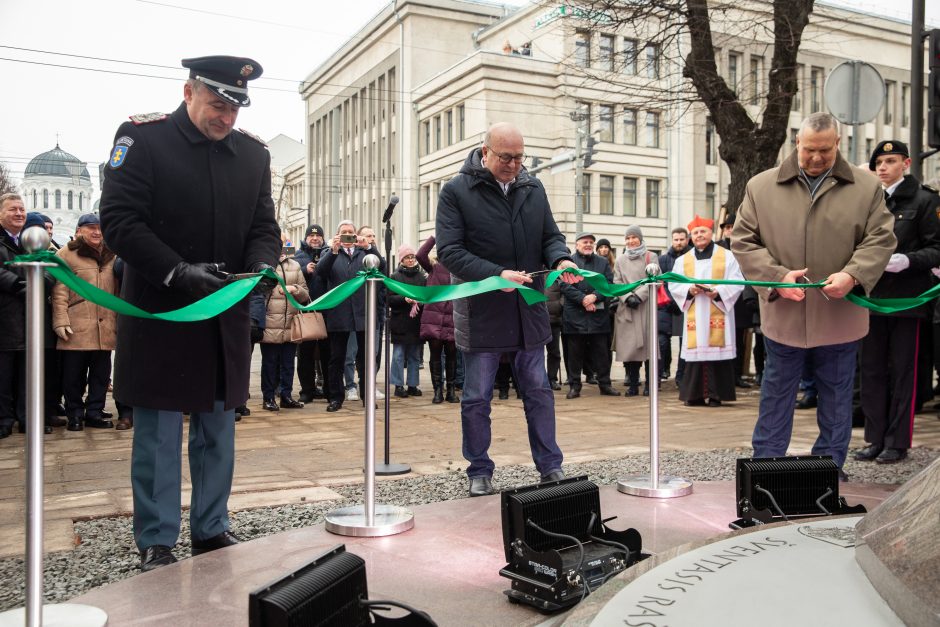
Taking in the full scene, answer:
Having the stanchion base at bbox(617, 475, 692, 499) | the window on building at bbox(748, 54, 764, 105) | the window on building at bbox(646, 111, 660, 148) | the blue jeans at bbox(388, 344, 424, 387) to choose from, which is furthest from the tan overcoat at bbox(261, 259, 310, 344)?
the window on building at bbox(646, 111, 660, 148)

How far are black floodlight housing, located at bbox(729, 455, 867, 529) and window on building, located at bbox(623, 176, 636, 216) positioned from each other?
45481 mm

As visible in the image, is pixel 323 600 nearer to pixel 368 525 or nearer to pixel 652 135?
pixel 368 525

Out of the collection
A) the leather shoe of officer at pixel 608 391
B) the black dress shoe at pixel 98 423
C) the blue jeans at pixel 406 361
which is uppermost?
the blue jeans at pixel 406 361

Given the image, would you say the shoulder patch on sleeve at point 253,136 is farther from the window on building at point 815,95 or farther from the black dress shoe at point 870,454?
the window on building at point 815,95

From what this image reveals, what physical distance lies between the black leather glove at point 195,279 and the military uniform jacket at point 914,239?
187 inches

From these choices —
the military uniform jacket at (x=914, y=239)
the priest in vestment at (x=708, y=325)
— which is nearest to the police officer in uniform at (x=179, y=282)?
the military uniform jacket at (x=914, y=239)

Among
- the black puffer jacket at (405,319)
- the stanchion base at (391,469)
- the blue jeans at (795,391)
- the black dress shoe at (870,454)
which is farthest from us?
the black puffer jacket at (405,319)

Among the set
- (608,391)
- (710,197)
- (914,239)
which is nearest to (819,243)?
(914,239)

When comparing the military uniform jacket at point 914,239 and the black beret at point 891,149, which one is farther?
the black beret at point 891,149

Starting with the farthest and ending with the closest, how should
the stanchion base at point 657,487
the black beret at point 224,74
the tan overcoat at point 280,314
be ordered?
the tan overcoat at point 280,314 < the stanchion base at point 657,487 < the black beret at point 224,74

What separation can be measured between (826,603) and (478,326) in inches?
122

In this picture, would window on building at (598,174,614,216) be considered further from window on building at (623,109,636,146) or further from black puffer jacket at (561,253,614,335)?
black puffer jacket at (561,253,614,335)

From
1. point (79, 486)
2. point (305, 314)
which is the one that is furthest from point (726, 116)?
point (79, 486)

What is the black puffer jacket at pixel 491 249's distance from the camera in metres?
5.13
